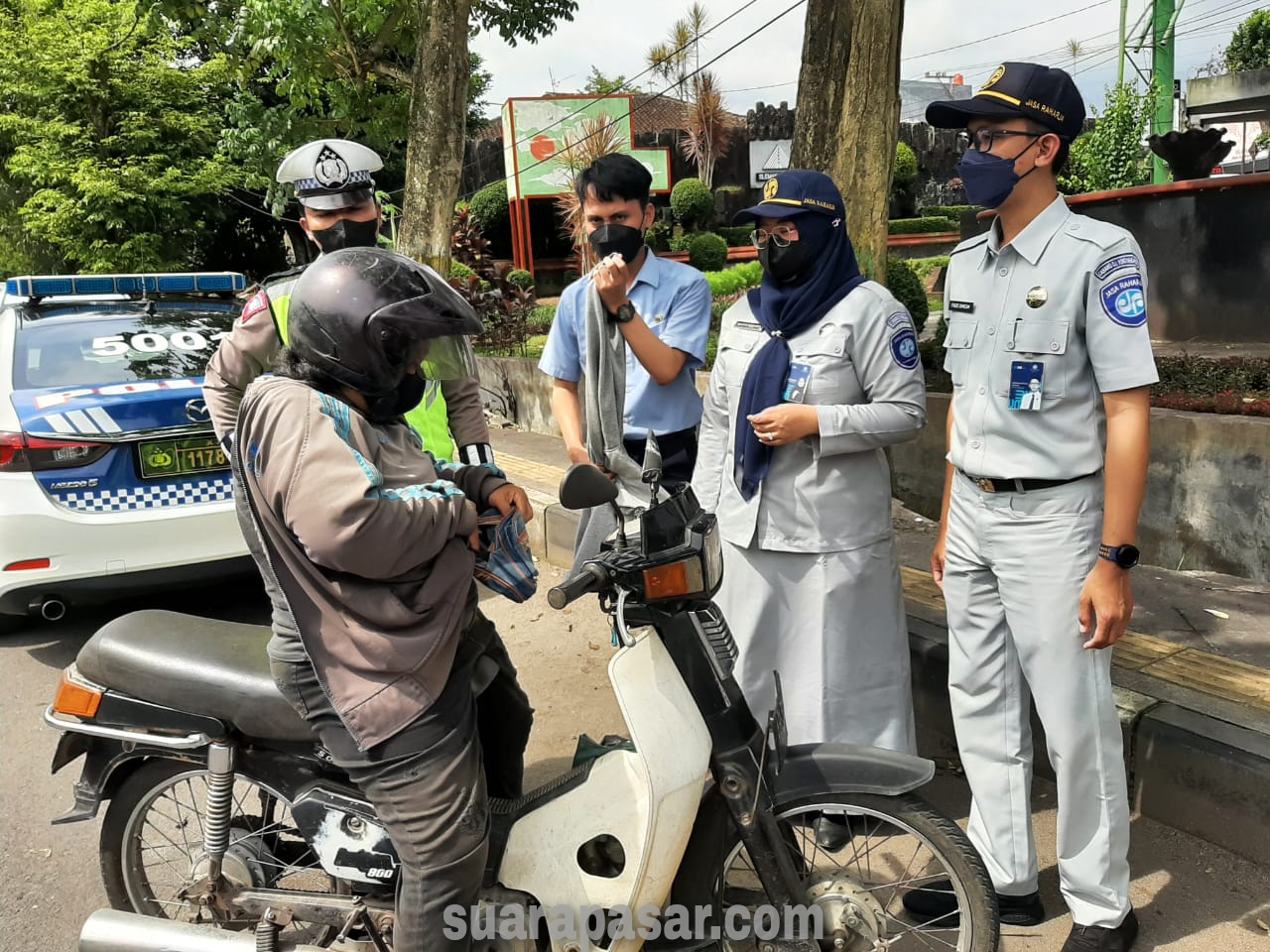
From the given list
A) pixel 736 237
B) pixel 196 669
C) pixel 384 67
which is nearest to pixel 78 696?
pixel 196 669

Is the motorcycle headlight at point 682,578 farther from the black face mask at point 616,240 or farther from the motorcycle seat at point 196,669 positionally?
the black face mask at point 616,240

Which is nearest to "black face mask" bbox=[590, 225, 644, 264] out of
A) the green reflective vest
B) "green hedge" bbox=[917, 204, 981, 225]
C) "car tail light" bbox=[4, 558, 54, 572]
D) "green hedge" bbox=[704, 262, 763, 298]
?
the green reflective vest

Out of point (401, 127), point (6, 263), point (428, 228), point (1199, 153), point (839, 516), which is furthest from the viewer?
point (6, 263)

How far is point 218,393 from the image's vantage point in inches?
116

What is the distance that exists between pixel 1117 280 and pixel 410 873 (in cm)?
188

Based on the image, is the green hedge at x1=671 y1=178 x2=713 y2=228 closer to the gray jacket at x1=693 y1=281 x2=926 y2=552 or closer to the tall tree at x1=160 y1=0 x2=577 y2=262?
the tall tree at x1=160 y1=0 x2=577 y2=262

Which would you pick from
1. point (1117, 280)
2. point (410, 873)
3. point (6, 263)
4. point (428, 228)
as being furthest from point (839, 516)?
point (6, 263)

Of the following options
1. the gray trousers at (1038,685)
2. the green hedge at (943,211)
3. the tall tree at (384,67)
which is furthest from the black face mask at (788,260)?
the green hedge at (943,211)

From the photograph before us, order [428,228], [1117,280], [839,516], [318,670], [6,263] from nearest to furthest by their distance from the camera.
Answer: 1. [318,670]
2. [1117,280]
3. [839,516]
4. [428,228]
5. [6,263]

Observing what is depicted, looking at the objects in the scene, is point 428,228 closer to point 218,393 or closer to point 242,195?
point 218,393

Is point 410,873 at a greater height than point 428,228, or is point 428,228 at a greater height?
point 428,228

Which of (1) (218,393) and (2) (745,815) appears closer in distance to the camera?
(2) (745,815)

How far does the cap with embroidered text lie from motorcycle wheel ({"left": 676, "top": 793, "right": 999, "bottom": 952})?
6.78 ft

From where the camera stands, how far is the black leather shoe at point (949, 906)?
2164 mm
